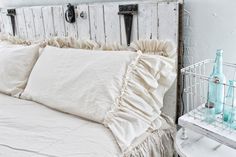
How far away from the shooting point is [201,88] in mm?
1174

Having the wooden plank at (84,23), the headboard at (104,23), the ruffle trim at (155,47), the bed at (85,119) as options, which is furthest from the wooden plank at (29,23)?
the ruffle trim at (155,47)

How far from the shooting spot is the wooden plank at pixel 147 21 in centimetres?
118

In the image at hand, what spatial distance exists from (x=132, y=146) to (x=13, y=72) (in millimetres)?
936

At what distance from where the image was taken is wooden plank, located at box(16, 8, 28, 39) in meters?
1.88

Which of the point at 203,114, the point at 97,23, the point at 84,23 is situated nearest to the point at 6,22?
the point at 84,23

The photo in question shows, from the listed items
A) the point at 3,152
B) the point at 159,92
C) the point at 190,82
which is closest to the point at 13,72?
the point at 3,152

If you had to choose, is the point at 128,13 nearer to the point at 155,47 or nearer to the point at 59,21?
the point at 155,47

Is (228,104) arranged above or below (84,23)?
below

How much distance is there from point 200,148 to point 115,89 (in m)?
0.41

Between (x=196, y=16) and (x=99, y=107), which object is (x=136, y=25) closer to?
(x=196, y=16)

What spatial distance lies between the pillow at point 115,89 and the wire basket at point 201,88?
0.40ft

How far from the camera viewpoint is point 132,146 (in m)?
0.95

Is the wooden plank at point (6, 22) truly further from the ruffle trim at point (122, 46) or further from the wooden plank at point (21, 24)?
the ruffle trim at point (122, 46)

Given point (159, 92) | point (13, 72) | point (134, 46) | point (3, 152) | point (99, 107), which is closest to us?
point (3, 152)
